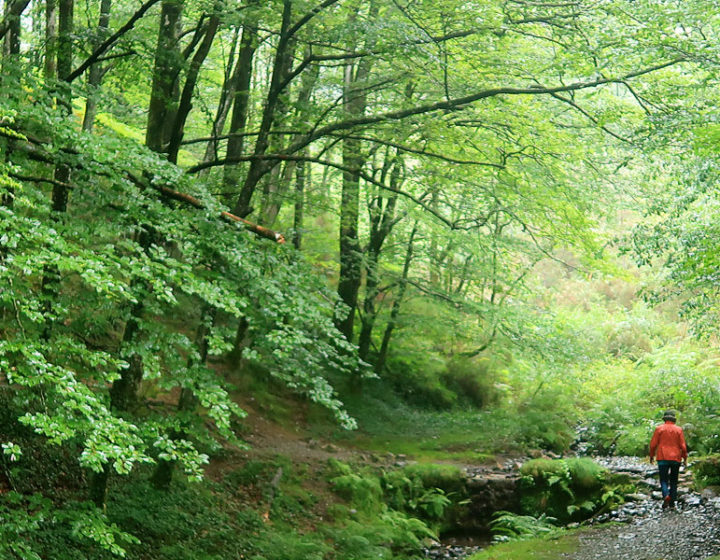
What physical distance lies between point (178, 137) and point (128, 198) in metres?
2.59

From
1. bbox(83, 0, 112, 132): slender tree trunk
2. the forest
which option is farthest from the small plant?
bbox(83, 0, 112, 132): slender tree trunk

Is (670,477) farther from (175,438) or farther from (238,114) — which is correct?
(238,114)

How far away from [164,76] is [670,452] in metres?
8.87

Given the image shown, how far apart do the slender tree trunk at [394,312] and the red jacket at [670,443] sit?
21.2 ft

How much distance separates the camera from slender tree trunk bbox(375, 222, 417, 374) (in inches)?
592

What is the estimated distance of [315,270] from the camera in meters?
7.44

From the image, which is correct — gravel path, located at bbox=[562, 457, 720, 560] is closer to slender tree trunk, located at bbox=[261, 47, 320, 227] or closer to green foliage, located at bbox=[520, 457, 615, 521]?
green foliage, located at bbox=[520, 457, 615, 521]

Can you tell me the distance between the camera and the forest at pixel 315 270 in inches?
207

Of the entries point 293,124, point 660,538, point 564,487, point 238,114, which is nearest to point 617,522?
point 660,538

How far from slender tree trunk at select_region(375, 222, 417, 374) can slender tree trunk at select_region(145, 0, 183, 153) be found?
302 inches

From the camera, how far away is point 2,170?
4.02 metres

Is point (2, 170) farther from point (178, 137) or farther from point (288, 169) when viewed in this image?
point (288, 169)

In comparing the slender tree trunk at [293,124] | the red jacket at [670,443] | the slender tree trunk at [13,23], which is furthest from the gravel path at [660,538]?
the slender tree trunk at [13,23]

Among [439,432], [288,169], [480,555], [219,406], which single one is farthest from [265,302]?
[439,432]
